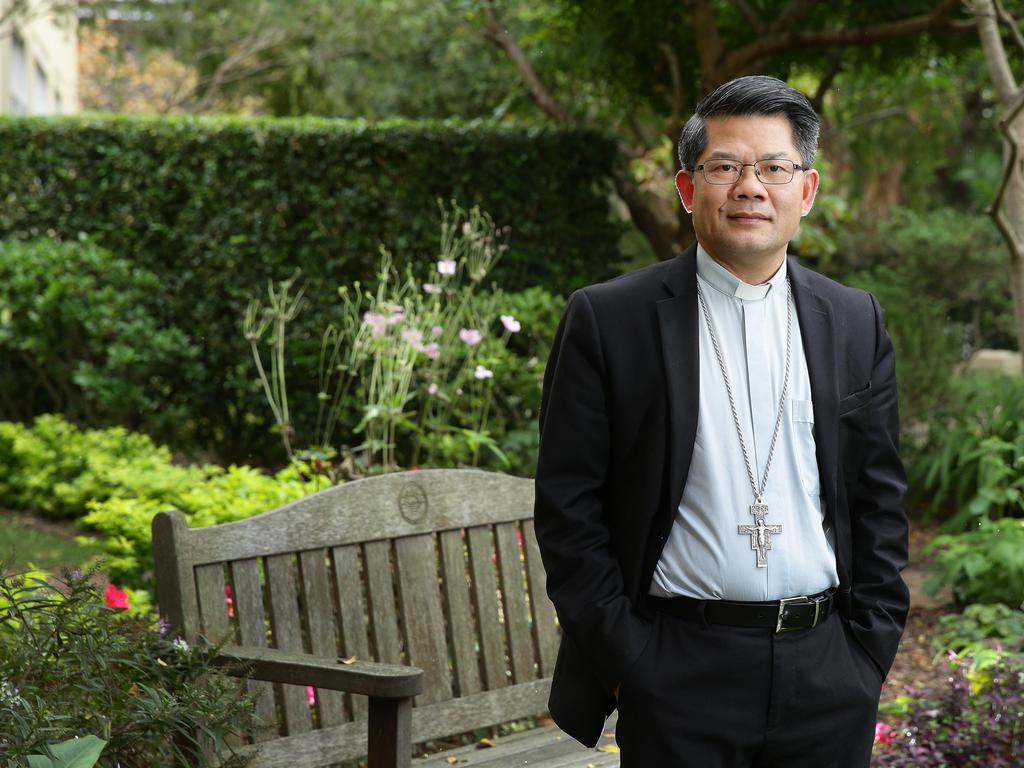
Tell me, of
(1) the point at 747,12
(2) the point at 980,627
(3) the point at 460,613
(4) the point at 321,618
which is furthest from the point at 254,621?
(1) the point at 747,12

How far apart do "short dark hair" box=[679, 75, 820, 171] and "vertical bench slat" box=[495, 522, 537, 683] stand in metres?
1.74

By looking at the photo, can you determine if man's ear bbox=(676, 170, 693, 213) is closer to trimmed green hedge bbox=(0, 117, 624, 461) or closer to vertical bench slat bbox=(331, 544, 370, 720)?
vertical bench slat bbox=(331, 544, 370, 720)

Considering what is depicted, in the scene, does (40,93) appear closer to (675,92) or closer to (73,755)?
(675,92)

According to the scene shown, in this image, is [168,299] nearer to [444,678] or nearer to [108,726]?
[444,678]

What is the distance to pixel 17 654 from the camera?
264 cm

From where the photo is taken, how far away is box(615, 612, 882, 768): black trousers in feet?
7.29

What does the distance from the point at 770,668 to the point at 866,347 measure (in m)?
0.68

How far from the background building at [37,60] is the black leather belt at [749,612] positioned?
13296 millimetres

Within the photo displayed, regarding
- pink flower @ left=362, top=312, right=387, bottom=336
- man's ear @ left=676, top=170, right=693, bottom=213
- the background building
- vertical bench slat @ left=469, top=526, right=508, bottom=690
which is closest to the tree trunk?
pink flower @ left=362, top=312, right=387, bottom=336

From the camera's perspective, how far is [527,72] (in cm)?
994

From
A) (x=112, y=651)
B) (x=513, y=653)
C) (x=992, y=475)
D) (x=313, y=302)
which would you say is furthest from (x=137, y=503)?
(x=992, y=475)

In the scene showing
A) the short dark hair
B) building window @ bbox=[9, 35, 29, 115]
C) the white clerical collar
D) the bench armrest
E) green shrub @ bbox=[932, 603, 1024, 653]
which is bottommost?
green shrub @ bbox=[932, 603, 1024, 653]

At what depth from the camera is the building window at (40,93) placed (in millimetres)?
20328

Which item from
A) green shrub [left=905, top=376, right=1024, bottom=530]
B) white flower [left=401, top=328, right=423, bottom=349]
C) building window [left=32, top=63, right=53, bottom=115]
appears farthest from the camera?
building window [left=32, top=63, right=53, bottom=115]
